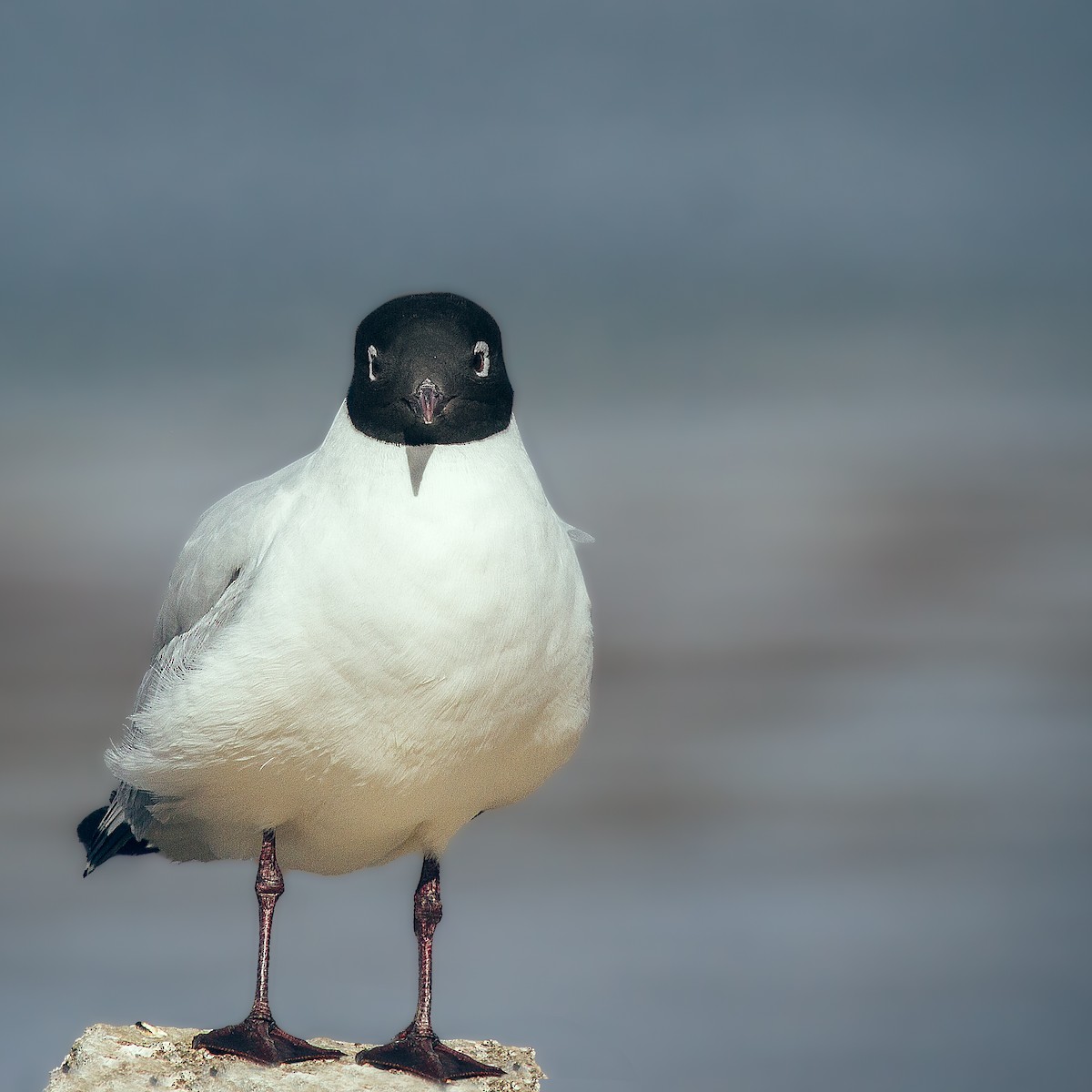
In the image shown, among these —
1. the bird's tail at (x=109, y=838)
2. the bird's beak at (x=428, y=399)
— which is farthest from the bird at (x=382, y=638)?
the bird's tail at (x=109, y=838)

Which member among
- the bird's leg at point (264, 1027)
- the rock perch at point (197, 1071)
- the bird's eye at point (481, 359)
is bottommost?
the rock perch at point (197, 1071)

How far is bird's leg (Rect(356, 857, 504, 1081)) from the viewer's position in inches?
224

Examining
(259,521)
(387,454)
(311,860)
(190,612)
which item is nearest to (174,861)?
(311,860)

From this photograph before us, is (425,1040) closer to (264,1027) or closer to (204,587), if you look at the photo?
(264,1027)

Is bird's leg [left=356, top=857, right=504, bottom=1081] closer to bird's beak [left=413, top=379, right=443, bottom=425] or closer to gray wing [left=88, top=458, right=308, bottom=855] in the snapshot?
gray wing [left=88, top=458, right=308, bottom=855]

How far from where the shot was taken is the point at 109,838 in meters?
6.29

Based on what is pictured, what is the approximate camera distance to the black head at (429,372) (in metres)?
4.96

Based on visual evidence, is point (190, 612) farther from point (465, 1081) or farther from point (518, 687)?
point (465, 1081)

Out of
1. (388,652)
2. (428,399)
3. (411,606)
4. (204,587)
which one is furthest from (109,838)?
(428,399)

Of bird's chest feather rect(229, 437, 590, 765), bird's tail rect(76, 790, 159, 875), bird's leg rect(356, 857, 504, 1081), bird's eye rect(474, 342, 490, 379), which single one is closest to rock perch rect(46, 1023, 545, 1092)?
bird's leg rect(356, 857, 504, 1081)

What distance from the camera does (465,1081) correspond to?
5.70 meters

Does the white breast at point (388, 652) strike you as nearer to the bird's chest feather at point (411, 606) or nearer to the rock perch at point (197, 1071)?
the bird's chest feather at point (411, 606)

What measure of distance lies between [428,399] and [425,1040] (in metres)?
2.09

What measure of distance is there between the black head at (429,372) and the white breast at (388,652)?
0.07 m
